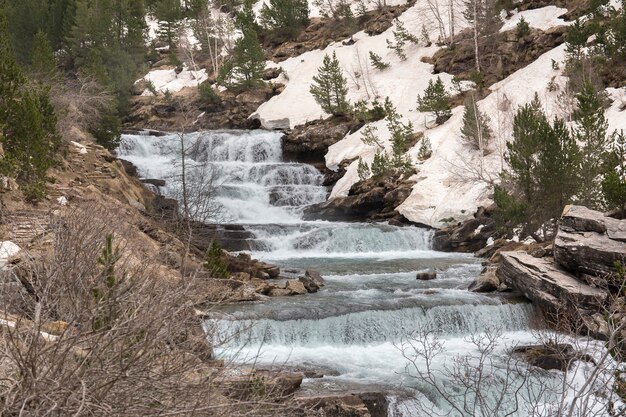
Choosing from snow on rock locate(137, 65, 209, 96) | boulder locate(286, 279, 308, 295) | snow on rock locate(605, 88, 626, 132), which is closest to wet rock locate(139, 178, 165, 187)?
boulder locate(286, 279, 308, 295)

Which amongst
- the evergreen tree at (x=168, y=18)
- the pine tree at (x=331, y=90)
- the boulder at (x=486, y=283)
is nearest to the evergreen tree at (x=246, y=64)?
the pine tree at (x=331, y=90)

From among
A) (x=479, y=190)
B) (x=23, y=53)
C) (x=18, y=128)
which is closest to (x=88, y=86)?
(x=18, y=128)

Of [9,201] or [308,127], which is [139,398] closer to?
[9,201]

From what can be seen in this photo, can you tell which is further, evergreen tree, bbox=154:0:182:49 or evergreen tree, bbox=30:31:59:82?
evergreen tree, bbox=154:0:182:49

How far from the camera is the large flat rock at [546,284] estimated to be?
14.7 meters

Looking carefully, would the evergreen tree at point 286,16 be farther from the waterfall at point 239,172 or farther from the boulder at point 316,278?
the boulder at point 316,278

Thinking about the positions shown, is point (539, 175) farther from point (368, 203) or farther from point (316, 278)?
point (368, 203)

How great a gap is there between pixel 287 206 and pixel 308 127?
1049 cm

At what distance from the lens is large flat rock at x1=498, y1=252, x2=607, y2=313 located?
48.3ft

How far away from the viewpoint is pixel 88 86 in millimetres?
27172

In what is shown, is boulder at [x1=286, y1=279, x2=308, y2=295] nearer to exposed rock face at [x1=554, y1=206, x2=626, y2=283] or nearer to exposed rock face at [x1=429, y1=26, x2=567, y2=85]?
exposed rock face at [x1=554, y1=206, x2=626, y2=283]

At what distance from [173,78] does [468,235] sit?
1562 inches

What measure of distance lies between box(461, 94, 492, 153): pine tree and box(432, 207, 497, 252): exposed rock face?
19.6 feet

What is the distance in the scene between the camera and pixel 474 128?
105 ft
